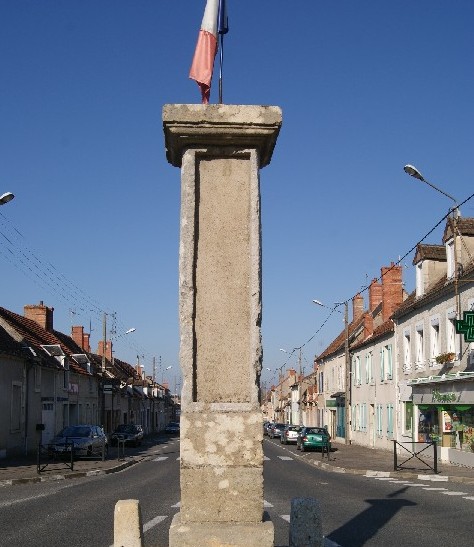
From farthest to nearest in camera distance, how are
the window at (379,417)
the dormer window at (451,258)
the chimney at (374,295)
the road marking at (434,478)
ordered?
the chimney at (374,295), the window at (379,417), the dormer window at (451,258), the road marking at (434,478)

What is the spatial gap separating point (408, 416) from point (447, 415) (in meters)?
6.42

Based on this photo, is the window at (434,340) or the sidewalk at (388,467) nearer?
the sidewalk at (388,467)

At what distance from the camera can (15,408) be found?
32406 millimetres

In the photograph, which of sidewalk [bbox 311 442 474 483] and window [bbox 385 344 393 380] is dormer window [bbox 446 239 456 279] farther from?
window [bbox 385 344 393 380]

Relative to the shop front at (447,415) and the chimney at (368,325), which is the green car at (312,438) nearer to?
the chimney at (368,325)

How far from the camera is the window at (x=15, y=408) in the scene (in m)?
31.8

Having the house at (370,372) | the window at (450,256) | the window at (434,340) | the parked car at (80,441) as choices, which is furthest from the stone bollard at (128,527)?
the house at (370,372)

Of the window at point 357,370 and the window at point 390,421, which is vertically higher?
the window at point 357,370

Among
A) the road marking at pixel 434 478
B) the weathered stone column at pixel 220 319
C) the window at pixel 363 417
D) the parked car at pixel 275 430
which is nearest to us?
the weathered stone column at pixel 220 319

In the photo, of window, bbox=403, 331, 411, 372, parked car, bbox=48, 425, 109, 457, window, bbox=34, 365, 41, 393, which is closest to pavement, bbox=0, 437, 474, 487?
parked car, bbox=48, 425, 109, 457

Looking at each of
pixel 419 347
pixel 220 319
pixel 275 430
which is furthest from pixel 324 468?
pixel 275 430

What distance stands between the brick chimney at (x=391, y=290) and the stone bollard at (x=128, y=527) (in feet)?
118

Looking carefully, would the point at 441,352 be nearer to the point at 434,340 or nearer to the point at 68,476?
the point at 434,340

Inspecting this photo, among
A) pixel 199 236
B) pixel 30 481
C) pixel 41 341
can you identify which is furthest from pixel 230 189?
pixel 41 341
